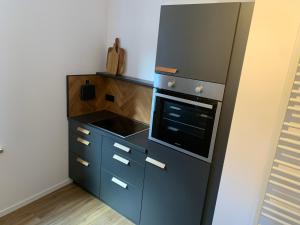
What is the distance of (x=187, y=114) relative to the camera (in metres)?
1.60

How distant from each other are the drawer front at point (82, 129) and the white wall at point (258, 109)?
1391mm

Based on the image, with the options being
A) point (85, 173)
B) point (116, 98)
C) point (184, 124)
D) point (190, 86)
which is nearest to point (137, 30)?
point (116, 98)

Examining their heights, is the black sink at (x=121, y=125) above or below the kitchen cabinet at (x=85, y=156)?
above

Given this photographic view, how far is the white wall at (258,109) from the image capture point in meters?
1.12

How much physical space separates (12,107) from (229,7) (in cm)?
193

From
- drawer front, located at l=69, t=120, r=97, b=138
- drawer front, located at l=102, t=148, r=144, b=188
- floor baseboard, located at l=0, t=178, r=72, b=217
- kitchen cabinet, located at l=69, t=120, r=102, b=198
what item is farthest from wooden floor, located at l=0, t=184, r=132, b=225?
drawer front, located at l=69, t=120, r=97, b=138

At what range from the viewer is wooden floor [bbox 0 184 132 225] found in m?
2.13

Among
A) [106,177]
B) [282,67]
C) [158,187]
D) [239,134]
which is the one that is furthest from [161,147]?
[282,67]

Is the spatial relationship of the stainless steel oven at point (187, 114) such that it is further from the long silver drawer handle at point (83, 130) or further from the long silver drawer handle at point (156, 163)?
the long silver drawer handle at point (83, 130)

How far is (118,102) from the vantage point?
2.69 metres

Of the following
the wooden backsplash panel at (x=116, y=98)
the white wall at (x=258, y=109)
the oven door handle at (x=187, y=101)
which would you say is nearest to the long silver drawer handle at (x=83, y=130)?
the wooden backsplash panel at (x=116, y=98)

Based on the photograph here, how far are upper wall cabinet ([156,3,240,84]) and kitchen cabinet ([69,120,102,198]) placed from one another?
1115 mm

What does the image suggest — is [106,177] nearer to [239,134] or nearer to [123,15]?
[239,134]

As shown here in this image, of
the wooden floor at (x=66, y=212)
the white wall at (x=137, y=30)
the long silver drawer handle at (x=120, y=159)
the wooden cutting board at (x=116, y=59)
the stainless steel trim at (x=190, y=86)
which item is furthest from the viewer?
the wooden cutting board at (x=116, y=59)
